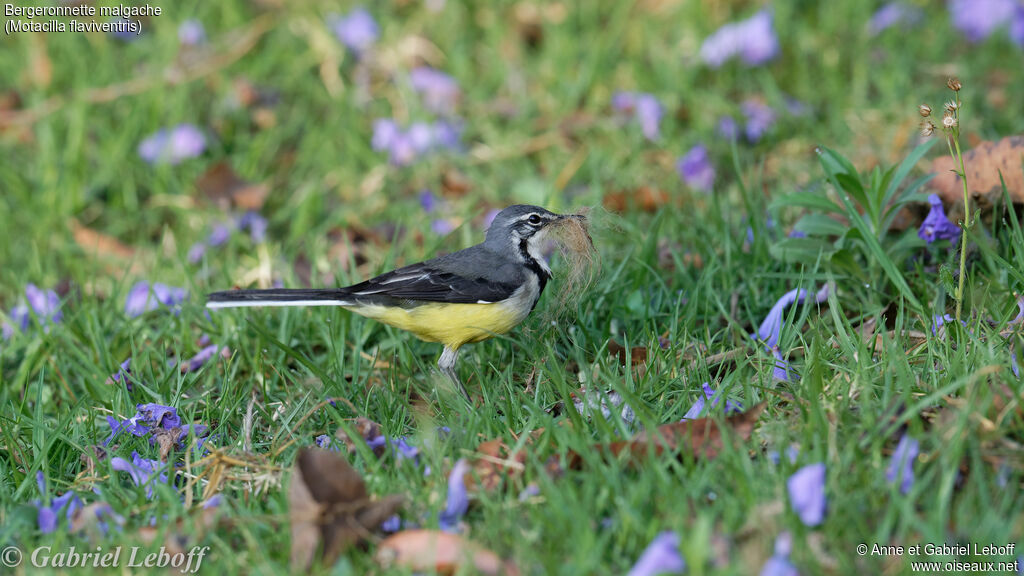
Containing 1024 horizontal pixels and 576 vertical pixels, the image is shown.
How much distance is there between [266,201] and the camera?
272 inches

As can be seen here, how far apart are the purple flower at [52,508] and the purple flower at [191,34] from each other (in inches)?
199

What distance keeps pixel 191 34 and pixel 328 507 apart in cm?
581

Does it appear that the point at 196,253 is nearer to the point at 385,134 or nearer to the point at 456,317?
the point at 385,134

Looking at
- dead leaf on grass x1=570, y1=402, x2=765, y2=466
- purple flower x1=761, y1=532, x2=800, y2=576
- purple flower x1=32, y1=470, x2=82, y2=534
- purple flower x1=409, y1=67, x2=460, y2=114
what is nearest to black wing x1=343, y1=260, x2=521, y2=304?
dead leaf on grass x1=570, y1=402, x2=765, y2=466

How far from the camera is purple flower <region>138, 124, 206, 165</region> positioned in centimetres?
704

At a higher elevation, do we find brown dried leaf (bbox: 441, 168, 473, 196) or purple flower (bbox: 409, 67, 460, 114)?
purple flower (bbox: 409, 67, 460, 114)

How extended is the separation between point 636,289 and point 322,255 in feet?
6.74

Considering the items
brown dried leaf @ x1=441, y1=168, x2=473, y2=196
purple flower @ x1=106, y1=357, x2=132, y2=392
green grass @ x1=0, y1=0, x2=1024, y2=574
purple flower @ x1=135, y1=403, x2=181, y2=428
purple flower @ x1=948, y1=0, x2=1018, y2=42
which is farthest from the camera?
purple flower @ x1=948, y1=0, x2=1018, y2=42

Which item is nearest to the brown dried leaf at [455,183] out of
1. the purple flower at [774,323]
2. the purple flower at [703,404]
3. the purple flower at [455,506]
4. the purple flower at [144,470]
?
the purple flower at [774,323]

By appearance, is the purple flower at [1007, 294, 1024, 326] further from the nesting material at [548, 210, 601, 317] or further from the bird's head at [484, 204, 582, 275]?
the bird's head at [484, 204, 582, 275]

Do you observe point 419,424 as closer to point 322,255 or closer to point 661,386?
point 661,386

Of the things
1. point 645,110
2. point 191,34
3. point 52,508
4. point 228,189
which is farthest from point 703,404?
point 191,34

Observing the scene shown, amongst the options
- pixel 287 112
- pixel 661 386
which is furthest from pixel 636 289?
pixel 287 112

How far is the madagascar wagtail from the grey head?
0.07 feet
